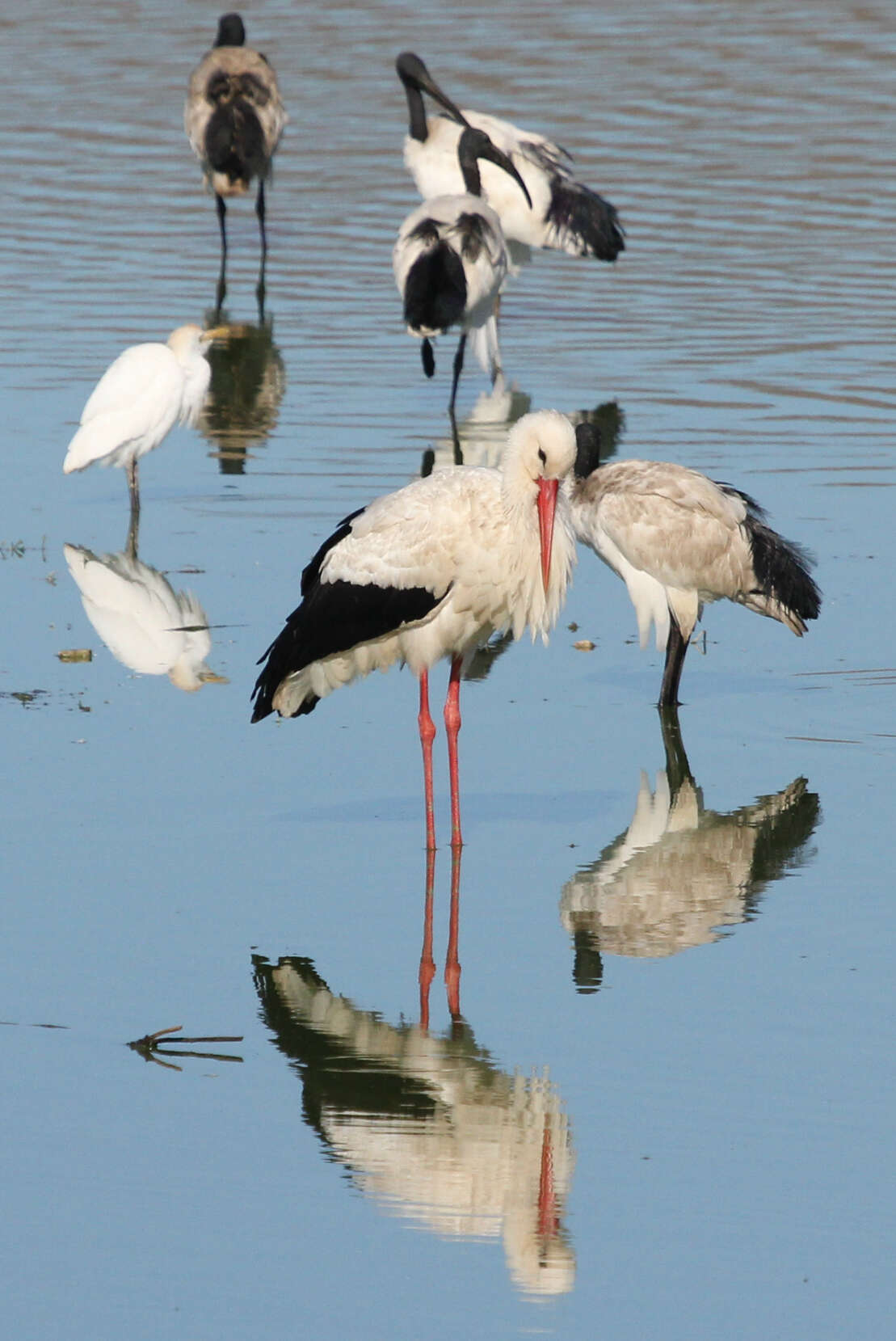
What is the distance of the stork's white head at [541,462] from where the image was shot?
677cm

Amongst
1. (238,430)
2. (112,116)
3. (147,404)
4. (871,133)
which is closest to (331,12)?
(112,116)

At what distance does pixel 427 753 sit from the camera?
23.8 feet

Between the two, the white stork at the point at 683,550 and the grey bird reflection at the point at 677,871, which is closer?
the grey bird reflection at the point at 677,871

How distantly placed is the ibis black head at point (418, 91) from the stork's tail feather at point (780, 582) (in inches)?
319

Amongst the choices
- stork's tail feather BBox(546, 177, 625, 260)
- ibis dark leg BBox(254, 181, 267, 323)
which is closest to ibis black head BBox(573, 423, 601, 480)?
stork's tail feather BBox(546, 177, 625, 260)

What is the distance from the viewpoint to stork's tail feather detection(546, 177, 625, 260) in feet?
53.6

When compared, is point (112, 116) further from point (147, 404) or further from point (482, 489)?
point (482, 489)

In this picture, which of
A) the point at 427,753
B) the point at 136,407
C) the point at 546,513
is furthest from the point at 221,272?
the point at 546,513

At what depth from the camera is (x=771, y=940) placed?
630 centimetres

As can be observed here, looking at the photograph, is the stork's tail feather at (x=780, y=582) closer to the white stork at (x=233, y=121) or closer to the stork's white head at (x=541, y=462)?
the stork's white head at (x=541, y=462)

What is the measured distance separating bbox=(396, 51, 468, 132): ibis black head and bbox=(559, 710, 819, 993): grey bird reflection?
9845mm

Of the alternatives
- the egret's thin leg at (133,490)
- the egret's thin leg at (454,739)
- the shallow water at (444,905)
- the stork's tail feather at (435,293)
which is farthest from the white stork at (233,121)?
the egret's thin leg at (454,739)

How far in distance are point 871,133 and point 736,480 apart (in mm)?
12011

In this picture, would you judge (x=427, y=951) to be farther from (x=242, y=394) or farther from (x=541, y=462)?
(x=242, y=394)
